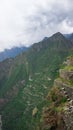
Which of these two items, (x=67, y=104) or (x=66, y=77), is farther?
(x=66, y=77)

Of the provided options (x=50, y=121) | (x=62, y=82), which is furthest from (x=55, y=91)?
(x=50, y=121)

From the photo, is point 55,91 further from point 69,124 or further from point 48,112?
point 69,124

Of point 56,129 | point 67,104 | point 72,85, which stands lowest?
point 56,129

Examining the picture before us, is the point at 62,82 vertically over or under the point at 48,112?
over

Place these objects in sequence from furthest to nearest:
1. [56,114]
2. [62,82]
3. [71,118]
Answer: [62,82], [56,114], [71,118]

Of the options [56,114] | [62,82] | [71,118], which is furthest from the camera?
[62,82]

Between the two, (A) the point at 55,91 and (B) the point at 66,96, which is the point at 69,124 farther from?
(A) the point at 55,91
